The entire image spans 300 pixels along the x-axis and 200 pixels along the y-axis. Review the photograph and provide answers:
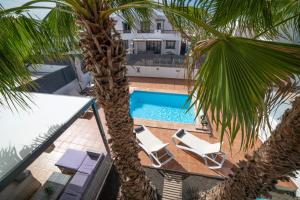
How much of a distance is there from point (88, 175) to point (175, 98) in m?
10.1

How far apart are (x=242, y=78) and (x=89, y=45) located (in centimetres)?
232

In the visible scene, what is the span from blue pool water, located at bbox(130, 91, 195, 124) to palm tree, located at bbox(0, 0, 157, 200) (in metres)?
9.45

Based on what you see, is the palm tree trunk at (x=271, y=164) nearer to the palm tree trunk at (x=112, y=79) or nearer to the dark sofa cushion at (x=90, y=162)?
the palm tree trunk at (x=112, y=79)

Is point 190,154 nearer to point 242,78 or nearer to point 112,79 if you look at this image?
point 112,79

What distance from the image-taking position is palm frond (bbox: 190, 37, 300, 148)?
1.43m

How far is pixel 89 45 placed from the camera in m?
2.66

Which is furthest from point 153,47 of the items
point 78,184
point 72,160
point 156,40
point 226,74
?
point 226,74

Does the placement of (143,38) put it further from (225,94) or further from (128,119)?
(225,94)

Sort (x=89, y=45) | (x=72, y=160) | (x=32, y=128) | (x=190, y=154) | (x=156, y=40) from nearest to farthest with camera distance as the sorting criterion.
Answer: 1. (x=89, y=45)
2. (x=32, y=128)
3. (x=72, y=160)
4. (x=190, y=154)
5. (x=156, y=40)

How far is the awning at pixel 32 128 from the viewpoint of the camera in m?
3.79

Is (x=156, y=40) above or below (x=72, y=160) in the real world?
above

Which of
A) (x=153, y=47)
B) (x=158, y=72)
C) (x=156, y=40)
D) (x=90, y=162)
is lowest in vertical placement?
(x=90, y=162)

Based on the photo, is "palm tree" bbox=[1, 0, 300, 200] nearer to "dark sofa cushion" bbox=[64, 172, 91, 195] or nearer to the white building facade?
"dark sofa cushion" bbox=[64, 172, 91, 195]

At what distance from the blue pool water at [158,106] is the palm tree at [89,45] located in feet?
31.0
